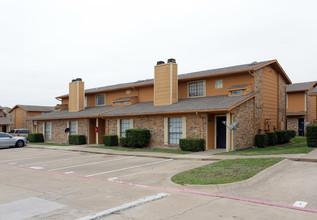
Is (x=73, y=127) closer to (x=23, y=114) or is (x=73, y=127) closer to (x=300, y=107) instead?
(x=23, y=114)

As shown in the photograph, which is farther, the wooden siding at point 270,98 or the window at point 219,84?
the wooden siding at point 270,98

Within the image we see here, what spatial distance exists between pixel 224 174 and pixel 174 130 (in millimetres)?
10166

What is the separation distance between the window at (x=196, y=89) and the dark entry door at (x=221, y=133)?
369 cm

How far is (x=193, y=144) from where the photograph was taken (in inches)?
656

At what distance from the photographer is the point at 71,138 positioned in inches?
1003

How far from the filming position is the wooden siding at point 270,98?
795 inches

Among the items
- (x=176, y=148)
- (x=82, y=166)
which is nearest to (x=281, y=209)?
(x=82, y=166)

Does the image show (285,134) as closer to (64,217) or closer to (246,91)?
(246,91)

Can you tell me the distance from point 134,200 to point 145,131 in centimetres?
1311

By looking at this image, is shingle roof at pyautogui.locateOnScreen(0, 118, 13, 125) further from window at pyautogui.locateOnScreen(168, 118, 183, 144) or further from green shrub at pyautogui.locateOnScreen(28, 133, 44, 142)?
window at pyautogui.locateOnScreen(168, 118, 183, 144)

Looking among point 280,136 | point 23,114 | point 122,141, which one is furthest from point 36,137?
point 280,136

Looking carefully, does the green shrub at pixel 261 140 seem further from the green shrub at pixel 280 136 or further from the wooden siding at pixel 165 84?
the wooden siding at pixel 165 84

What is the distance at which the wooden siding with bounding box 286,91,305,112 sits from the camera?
30.8m

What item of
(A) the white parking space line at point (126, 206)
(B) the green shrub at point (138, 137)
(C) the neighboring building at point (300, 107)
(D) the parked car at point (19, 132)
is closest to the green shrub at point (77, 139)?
(B) the green shrub at point (138, 137)
